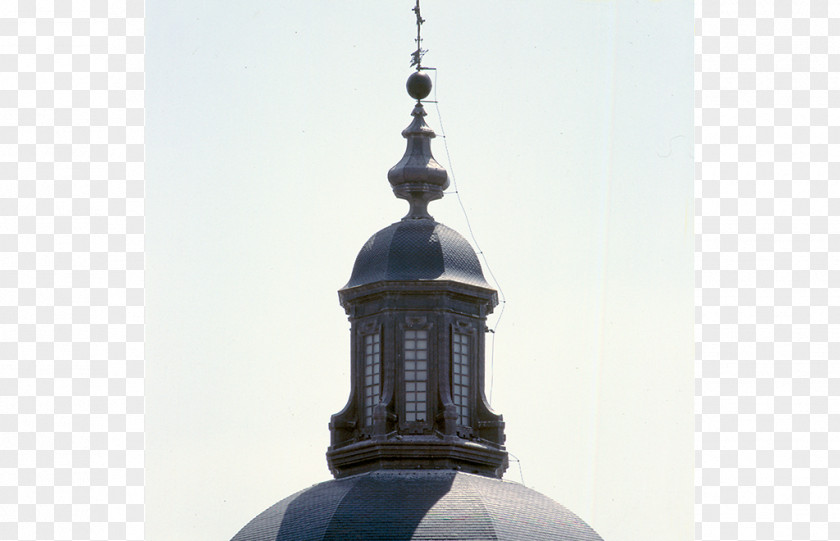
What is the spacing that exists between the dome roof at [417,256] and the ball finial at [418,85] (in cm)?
540

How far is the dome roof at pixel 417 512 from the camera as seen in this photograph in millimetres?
79438

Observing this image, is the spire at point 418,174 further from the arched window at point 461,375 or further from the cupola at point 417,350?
the arched window at point 461,375

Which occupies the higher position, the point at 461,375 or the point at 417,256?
the point at 417,256

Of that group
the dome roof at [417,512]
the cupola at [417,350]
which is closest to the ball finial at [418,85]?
the cupola at [417,350]

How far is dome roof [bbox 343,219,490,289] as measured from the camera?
8775cm

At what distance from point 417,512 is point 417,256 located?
11.6m

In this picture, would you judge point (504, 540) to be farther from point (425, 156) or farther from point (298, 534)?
point (425, 156)

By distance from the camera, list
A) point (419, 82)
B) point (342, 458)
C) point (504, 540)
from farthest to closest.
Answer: point (419, 82) → point (342, 458) → point (504, 540)

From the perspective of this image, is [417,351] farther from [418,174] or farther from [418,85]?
[418,85]

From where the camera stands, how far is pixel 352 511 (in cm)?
8038

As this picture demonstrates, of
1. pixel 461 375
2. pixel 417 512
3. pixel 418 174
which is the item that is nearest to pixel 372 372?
pixel 461 375

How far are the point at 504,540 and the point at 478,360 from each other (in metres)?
10.8

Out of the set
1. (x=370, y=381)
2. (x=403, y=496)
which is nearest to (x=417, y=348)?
(x=370, y=381)

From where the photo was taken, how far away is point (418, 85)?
91.3 m
